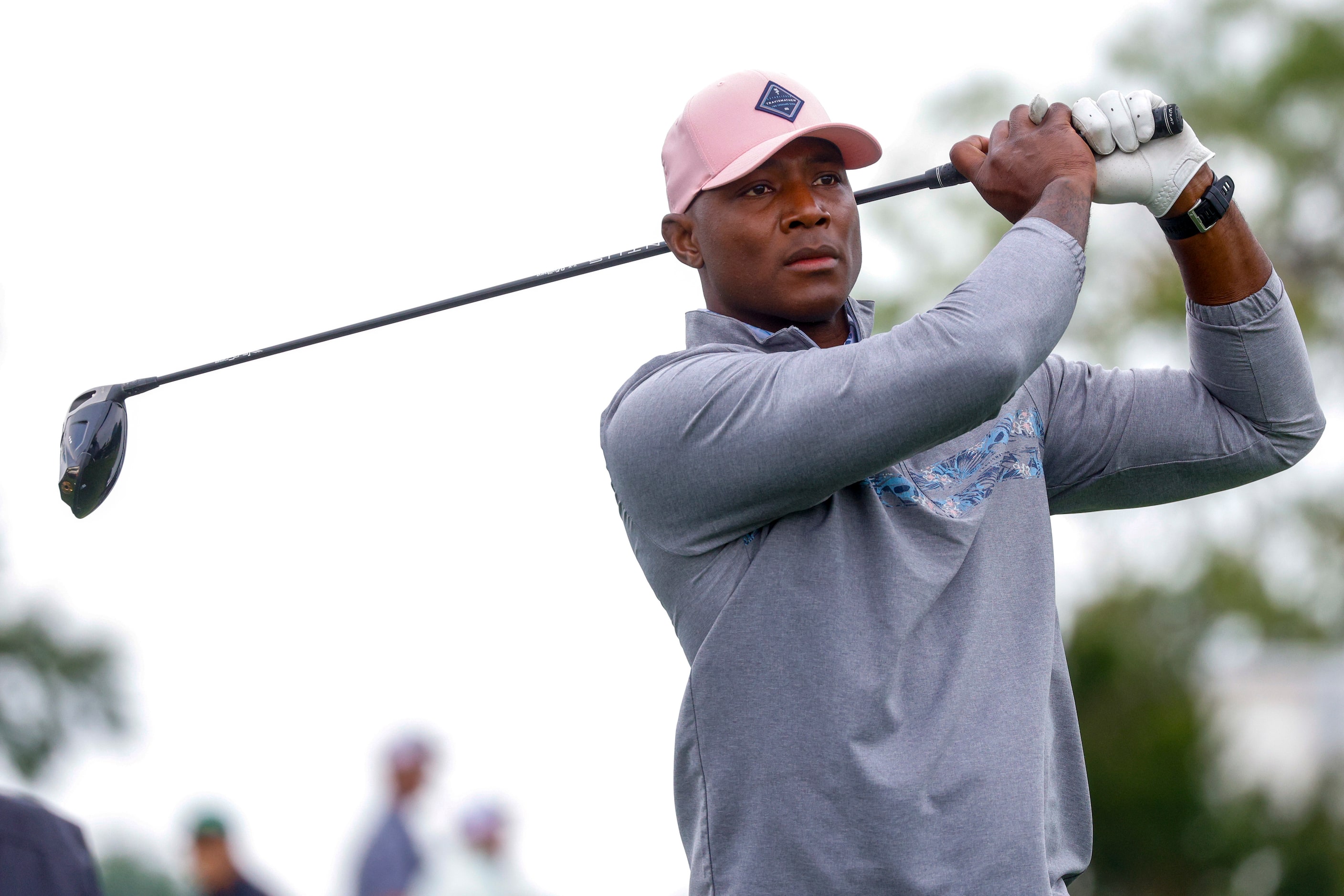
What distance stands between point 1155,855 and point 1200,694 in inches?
65.6

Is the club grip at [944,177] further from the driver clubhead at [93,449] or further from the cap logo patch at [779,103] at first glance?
the driver clubhead at [93,449]

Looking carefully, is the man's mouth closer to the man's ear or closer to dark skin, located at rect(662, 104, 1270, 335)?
dark skin, located at rect(662, 104, 1270, 335)

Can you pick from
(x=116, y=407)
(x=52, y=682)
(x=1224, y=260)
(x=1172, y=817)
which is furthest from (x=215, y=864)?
(x=52, y=682)

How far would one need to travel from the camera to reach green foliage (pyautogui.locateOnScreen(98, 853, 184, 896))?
21.2 meters

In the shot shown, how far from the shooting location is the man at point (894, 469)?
2.27 metres

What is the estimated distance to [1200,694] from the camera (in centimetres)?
1073

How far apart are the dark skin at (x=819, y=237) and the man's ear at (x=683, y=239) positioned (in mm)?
56

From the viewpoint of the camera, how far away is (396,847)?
685 cm

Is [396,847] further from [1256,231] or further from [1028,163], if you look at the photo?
[1256,231]

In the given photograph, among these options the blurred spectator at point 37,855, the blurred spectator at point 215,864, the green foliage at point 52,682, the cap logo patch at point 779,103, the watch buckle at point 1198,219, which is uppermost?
the cap logo patch at point 779,103

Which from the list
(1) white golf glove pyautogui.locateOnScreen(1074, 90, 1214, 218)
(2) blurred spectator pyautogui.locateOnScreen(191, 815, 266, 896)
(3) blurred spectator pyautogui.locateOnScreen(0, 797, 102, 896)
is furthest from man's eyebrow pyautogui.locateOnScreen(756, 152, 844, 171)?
(2) blurred spectator pyautogui.locateOnScreen(191, 815, 266, 896)

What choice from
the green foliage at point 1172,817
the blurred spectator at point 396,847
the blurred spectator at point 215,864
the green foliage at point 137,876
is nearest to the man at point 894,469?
the blurred spectator at point 396,847

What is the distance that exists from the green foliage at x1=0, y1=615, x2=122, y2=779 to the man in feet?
84.7

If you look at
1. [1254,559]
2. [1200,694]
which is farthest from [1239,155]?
[1200,694]
